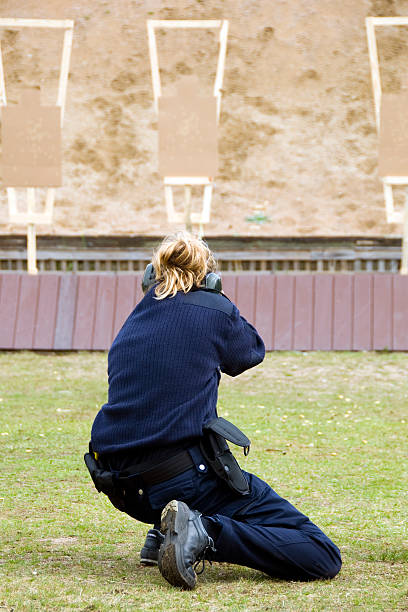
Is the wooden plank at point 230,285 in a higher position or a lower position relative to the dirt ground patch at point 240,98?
lower

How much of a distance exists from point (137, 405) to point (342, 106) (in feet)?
52.7

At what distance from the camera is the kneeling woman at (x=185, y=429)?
9.22 feet

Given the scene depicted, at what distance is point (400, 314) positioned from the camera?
9.09m

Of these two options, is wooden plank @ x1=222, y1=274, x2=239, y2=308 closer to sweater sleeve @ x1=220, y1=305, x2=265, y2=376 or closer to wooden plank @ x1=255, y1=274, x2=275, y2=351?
wooden plank @ x1=255, y1=274, x2=275, y2=351

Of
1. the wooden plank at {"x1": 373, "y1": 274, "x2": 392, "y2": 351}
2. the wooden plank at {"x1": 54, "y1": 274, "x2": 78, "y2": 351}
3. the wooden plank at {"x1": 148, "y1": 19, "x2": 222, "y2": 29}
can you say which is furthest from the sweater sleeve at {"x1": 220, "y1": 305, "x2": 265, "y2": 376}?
the wooden plank at {"x1": 148, "y1": 19, "x2": 222, "y2": 29}

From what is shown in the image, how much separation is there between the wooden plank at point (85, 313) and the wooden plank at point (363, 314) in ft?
8.96

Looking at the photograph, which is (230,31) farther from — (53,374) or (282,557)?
(282,557)

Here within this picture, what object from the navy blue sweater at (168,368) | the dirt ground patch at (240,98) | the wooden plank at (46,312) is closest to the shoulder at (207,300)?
the navy blue sweater at (168,368)

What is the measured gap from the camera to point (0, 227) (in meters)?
17.0

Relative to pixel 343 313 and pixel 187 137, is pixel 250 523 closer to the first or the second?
pixel 343 313

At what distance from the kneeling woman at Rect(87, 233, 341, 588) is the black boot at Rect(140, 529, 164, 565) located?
127mm

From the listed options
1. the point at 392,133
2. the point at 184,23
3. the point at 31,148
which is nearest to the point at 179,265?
the point at 31,148

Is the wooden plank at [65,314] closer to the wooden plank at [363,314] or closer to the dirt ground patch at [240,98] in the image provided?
the wooden plank at [363,314]

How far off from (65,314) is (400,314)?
3.48 meters
